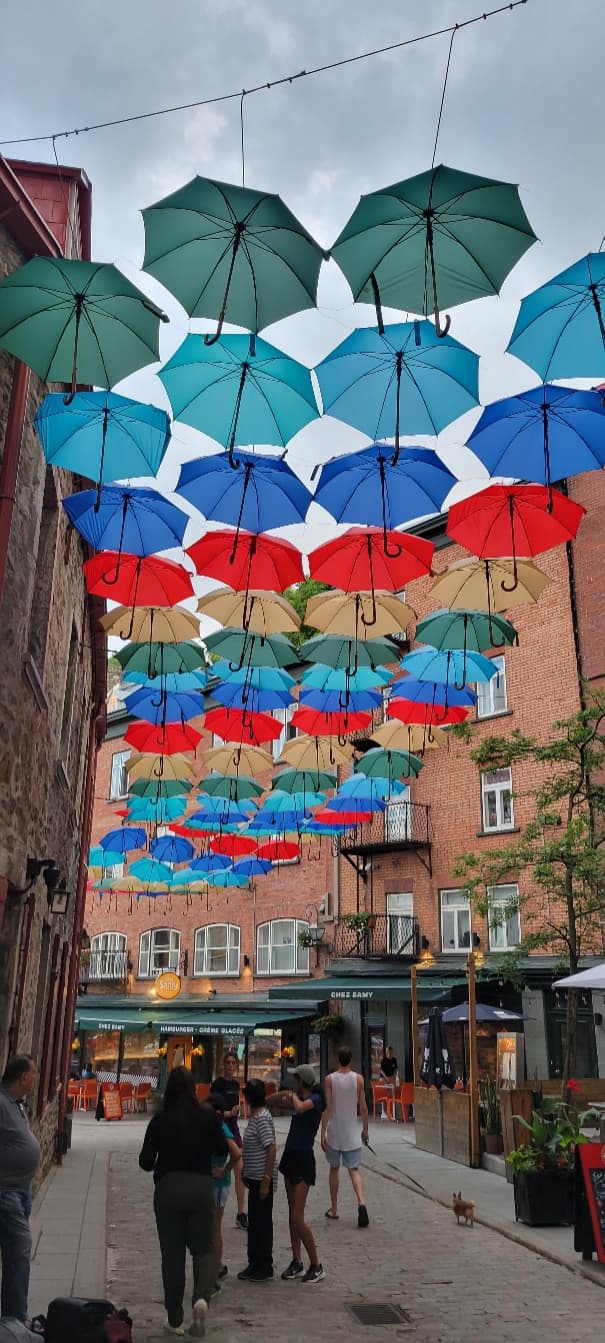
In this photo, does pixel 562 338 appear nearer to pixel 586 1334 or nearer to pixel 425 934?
pixel 586 1334

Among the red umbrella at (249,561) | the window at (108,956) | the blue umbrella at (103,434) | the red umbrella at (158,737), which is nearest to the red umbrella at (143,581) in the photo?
the red umbrella at (249,561)

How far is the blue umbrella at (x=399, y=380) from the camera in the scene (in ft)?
24.8

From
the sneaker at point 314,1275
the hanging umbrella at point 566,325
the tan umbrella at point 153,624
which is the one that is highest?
the hanging umbrella at point 566,325

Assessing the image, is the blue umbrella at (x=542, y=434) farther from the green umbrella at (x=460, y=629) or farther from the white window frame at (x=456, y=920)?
the white window frame at (x=456, y=920)

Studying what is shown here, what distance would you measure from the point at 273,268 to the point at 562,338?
2201mm

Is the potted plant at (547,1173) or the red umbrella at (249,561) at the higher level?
the red umbrella at (249,561)

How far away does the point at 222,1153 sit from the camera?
20.2ft

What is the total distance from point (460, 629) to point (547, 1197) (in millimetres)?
6206

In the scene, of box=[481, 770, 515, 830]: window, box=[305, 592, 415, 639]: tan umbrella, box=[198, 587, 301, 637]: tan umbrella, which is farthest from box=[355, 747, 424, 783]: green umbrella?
box=[481, 770, 515, 830]: window

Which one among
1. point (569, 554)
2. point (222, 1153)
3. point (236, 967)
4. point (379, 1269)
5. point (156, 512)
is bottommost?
point (379, 1269)

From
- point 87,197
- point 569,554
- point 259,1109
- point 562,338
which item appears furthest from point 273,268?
point 569,554

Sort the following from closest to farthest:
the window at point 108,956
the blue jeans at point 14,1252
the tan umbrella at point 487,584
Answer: the blue jeans at point 14,1252 < the tan umbrella at point 487,584 < the window at point 108,956

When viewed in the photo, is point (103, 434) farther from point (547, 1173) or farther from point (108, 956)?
point (108, 956)

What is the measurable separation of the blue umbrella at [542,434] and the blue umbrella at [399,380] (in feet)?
1.27
